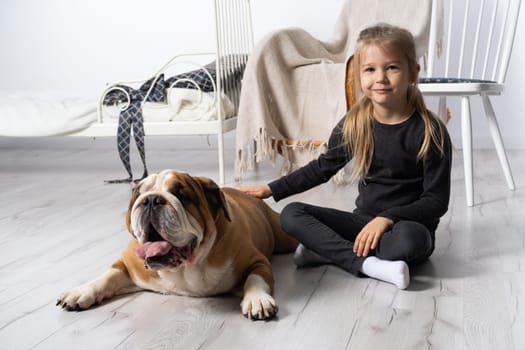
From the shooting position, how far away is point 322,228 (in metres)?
1.58

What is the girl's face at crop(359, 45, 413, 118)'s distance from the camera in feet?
5.12

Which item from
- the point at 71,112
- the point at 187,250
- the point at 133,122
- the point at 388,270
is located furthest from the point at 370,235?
the point at 71,112

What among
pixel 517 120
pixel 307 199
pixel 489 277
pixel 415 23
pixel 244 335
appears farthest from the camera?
pixel 517 120

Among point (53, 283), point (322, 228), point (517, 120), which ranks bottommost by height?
point (517, 120)

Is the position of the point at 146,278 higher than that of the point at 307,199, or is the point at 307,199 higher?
the point at 146,278

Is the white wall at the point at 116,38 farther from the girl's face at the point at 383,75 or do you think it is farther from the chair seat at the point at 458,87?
the girl's face at the point at 383,75

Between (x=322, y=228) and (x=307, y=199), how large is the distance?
35.1 inches

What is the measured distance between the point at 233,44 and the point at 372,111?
1.88 m

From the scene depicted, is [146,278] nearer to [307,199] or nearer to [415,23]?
[307,199]

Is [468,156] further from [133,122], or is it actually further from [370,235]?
[133,122]

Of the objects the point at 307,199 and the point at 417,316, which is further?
the point at 307,199

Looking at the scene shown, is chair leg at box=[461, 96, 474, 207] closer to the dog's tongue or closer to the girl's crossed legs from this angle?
the girl's crossed legs

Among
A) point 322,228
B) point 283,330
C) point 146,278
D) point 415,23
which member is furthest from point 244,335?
point 415,23

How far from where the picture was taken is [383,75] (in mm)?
1560
